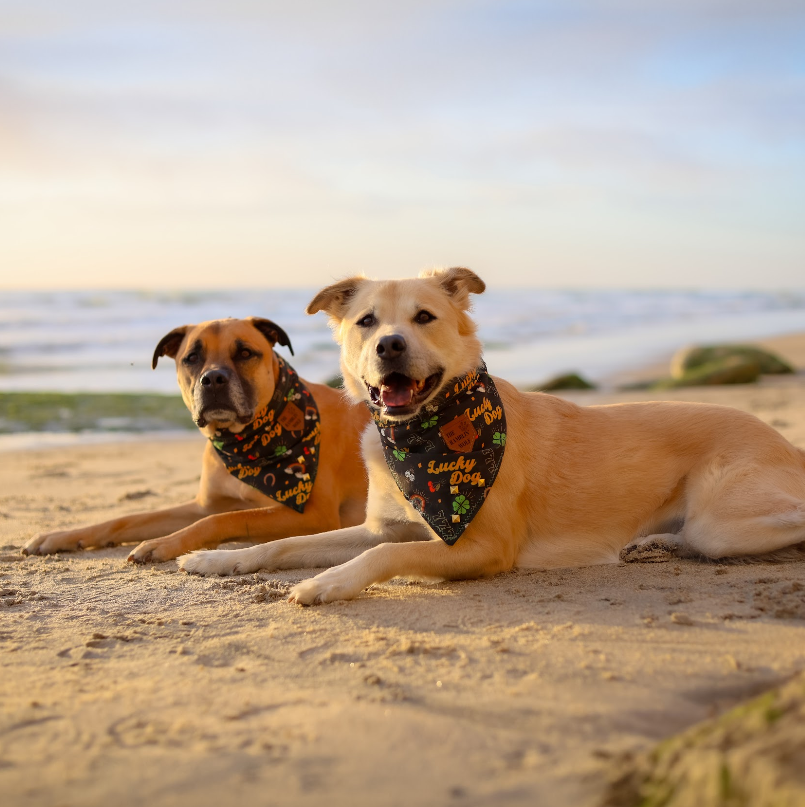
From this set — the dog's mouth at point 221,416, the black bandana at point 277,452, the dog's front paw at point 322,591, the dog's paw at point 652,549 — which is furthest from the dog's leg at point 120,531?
the dog's paw at point 652,549

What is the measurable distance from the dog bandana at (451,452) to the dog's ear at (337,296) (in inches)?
34.8

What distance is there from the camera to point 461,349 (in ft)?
14.7

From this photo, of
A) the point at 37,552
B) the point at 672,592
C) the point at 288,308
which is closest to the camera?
the point at 672,592

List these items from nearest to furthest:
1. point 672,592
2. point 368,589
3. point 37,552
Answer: point 672,592 < point 368,589 < point 37,552

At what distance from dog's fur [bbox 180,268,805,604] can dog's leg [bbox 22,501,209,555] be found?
44.7 inches

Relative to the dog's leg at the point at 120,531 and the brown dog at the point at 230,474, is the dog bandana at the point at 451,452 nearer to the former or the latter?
the brown dog at the point at 230,474

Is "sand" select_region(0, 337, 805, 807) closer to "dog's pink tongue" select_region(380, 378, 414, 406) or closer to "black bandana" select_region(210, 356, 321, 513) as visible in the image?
"dog's pink tongue" select_region(380, 378, 414, 406)

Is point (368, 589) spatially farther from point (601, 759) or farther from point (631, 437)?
point (601, 759)

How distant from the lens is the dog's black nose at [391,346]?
13.6 ft

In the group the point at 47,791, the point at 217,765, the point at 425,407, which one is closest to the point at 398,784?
the point at 217,765

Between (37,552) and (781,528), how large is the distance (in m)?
4.53

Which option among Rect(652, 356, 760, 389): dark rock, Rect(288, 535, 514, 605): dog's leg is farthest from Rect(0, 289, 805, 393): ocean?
Rect(288, 535, 514, 605): dog's leg

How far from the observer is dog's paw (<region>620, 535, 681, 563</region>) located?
4441mm

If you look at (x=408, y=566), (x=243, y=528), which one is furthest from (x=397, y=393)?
(x=243, y=528)
